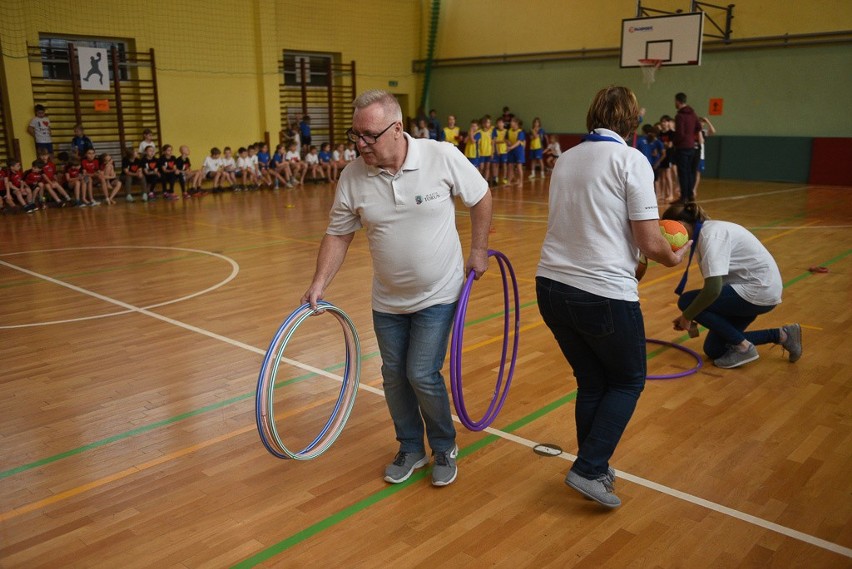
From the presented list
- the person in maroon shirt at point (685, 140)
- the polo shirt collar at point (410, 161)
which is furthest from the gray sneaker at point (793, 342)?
the person in maroon shirt at point (685, 140)

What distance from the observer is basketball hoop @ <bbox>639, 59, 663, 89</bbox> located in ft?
55.6

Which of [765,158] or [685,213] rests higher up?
[685,213]

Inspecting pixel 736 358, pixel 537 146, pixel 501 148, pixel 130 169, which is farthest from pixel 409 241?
pixel 537 146

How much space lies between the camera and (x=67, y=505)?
3371 millimetres

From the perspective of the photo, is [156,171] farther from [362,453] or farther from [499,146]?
[362,453]

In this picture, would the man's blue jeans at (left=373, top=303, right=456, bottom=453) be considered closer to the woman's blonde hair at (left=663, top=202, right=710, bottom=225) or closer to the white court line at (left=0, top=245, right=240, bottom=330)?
the woman's blonde hair at (left=663, top=202, right=710, bottom=225)

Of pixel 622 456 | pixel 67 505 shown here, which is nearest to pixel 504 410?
pixel 622 456

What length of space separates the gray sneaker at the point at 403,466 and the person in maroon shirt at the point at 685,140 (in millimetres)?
10231

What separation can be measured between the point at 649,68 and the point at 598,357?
16971 millimetres

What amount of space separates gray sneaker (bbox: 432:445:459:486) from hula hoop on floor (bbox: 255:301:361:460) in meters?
0.55

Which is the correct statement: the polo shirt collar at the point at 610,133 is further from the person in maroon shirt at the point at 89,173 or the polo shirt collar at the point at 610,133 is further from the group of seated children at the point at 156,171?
the group of seated children at the point at 156,171

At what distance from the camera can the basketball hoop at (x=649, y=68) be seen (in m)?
17.0

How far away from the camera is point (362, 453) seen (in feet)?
12.7

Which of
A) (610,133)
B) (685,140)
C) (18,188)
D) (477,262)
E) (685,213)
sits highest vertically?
(610,133)
